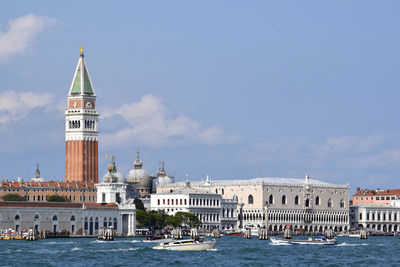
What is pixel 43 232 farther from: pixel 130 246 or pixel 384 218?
pixel 384 218

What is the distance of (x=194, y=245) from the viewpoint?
101 metres

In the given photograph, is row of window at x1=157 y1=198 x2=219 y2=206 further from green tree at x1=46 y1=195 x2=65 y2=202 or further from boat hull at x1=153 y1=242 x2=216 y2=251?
boat hull at x1=153 y1=242 x2=216 y2=251

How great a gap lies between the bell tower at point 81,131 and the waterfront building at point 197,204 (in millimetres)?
11389

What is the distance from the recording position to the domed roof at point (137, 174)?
192 meters

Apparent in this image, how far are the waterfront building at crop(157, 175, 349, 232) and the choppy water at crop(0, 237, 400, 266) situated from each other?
6772 centimetres

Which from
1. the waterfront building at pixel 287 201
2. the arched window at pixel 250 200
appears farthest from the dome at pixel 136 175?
the arched window at pixel 250 200

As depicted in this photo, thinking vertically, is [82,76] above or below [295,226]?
above

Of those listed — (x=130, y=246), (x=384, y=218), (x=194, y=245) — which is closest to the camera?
(x=194, y=245)

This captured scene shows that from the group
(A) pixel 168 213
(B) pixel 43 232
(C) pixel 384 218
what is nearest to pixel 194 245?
(B) pixel 43 232

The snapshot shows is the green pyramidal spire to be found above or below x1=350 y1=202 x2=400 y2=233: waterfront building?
above

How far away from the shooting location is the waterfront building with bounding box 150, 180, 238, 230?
170 meters

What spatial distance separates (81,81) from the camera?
176m

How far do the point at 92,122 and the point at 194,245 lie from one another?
79245 mm

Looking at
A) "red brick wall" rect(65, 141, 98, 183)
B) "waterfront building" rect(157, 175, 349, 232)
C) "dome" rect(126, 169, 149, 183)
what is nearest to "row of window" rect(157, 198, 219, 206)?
"waterfront building" rect(157, 175, 349, 232)
